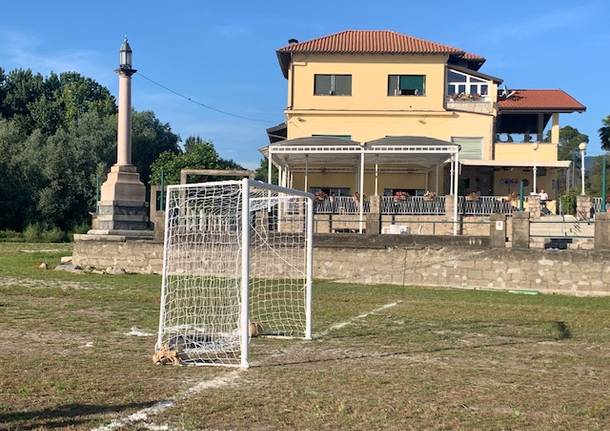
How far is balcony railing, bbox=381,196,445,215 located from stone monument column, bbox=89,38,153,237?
29.2 ft

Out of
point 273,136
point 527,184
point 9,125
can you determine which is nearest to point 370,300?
point 527,184

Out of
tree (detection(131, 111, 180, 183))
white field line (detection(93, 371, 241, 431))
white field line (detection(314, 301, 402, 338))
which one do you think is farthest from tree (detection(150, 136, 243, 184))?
white field line (detection(93, 371, 241, 431))

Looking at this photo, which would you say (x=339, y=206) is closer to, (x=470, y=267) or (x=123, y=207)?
(x=470, y=267)

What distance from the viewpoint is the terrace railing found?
81.3 ft

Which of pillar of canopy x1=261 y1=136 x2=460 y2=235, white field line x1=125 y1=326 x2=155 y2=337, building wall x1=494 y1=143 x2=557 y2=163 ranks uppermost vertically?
building wall x1=494 y1=143 x2=557 y2=163

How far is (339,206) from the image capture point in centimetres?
2502

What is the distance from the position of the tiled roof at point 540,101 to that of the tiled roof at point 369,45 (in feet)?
12.9

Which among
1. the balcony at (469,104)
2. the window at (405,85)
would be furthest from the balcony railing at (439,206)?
the window at (405,85)

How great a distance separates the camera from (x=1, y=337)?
8812mm

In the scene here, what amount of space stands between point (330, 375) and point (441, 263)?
1332cm

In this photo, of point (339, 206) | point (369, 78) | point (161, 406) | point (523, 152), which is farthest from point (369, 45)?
point (161, 406)

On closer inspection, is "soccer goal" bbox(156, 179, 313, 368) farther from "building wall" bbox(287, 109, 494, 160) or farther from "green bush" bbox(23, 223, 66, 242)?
"green bush" bbox(23, 223, 66, 242)

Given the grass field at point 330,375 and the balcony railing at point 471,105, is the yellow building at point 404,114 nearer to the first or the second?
the balcony railing at point 471,105

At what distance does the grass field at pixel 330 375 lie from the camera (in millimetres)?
5281
